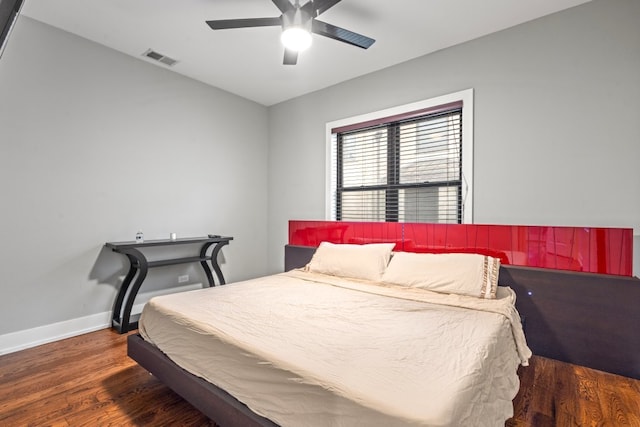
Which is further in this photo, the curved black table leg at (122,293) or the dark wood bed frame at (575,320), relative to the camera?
the curved black table leg at (122,293)

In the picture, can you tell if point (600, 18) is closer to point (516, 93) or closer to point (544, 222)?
point (516, 93)

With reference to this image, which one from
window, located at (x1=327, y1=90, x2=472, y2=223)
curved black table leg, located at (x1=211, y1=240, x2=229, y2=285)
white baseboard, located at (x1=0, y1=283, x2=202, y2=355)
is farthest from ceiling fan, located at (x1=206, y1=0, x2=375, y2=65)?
white baseboard, located at (x1=0, y1=283, x2=202, y2=355)

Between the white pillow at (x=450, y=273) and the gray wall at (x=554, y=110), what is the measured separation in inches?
22.0

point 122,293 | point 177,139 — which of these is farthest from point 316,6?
point 122,293

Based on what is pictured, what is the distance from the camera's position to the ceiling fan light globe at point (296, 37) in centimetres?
204

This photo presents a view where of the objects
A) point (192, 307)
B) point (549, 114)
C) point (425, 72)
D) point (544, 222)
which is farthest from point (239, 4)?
point (544, 222)

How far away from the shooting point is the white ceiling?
240cm

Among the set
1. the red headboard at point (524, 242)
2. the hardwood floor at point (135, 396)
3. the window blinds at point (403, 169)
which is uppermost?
the window blinds at point (403, 169)

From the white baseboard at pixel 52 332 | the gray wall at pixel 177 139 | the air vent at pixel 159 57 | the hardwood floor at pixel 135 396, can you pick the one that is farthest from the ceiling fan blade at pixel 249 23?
the white baseboard at pixel 52 332

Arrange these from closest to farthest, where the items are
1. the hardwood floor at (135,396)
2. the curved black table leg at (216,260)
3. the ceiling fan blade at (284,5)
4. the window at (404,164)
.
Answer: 1. the hardwood floor at (135,396)
2. the ceiling fan blade at (284,5)
3. the window at (404,164)
4. the curved black table leg at (216,260)

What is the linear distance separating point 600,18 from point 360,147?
2.25 m

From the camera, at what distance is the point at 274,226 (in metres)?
4.51

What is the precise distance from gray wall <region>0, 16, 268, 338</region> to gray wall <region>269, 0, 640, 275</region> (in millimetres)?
2584

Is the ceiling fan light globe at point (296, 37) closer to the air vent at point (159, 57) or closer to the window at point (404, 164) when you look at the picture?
the window at point (404, 164)
